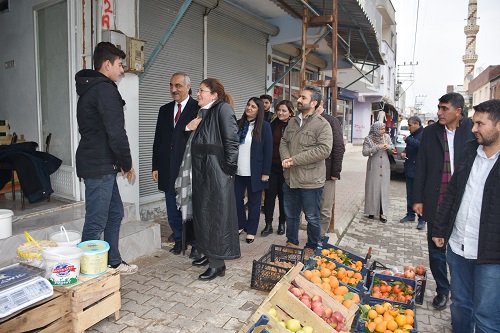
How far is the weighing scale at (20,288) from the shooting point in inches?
90.7

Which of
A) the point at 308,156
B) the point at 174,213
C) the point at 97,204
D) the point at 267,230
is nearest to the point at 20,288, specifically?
the point at 97,204

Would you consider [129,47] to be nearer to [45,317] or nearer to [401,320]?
[45,317]

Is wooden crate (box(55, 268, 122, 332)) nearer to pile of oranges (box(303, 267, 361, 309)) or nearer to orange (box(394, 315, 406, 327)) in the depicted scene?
pile of oranges (box(303, 267, 361, 309))

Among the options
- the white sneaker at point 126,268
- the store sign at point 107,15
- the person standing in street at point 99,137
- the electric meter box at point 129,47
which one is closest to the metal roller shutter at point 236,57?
the electric meter box at point 129,47

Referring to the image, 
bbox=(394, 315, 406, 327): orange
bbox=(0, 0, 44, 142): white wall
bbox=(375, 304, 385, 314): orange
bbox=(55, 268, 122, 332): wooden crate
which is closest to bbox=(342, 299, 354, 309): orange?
bbox=(375, 304, 385, 314): orange

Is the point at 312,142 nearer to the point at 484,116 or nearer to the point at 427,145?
the point at 427,145

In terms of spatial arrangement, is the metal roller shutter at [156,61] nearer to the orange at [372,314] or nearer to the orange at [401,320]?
the orange at [372,314]

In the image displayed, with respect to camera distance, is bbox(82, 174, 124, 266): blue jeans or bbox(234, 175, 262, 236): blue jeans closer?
bbox(82, 174, 124, 266): blue jeans

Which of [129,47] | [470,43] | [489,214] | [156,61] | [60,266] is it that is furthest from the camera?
[470,43]

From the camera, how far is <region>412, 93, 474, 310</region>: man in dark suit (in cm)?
351

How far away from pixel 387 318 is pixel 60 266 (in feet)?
8.31

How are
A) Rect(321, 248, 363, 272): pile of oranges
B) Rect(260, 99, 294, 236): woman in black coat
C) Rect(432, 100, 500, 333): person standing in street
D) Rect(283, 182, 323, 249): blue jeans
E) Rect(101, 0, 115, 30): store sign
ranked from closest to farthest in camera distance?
1. Rect(432, 100, 500, 333): person standing in street
2. Rect(321, 248, 363, 272): pile of oranges
3. Rect(283, 182, 323, 249): blue jeans
4. Rect(101, 0, 115, 30): store sign
5. Rect(260, 99, 294, 236): woman in black coat

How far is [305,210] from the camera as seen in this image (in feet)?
14.8

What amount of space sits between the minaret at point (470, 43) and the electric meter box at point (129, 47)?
7703 centimetres
